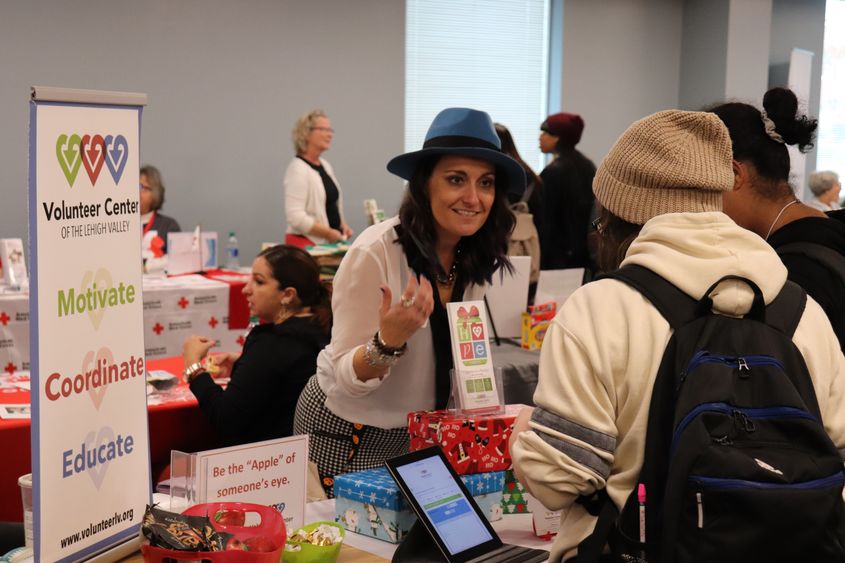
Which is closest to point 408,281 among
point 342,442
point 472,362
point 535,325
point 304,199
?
point 472,362

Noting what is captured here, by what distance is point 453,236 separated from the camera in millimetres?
2420

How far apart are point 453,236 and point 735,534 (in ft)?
4.33

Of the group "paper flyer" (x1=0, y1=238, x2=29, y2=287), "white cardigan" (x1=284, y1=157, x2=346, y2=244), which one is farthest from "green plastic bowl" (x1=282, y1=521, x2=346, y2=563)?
"white cardigan" (x1=284, y1=157, x2=346, y2=244)

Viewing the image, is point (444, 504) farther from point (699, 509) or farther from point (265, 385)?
point (265, 385)

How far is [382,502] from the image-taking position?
1801mm

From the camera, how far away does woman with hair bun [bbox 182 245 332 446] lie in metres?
2.98

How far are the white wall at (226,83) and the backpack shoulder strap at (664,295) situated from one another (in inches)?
257

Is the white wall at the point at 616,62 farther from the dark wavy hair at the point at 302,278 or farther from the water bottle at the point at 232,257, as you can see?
the dark wavy hair at the point at 302,278

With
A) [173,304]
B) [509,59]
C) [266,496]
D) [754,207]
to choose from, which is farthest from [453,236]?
[509,59]

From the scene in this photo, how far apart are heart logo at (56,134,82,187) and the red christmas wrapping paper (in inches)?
34.0

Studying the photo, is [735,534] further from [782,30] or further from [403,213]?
[782,30]

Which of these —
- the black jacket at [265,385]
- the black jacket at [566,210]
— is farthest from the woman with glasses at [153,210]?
the black jacket at [265,385]

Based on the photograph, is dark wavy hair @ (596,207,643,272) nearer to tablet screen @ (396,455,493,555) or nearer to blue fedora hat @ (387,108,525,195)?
tablet screen @ (396,455,493,555)

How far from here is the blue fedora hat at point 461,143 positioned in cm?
234
